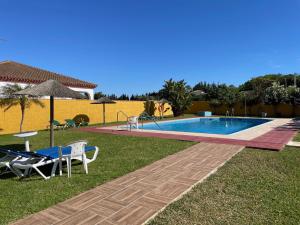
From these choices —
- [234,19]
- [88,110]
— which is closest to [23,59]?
[88,110]

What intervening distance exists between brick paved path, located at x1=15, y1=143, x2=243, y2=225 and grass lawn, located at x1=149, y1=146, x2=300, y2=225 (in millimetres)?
280

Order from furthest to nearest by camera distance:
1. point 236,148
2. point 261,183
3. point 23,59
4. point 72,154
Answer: point 23,59 → point 236,148 → point 72,154 → point 261,183

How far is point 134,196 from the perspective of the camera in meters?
4.29

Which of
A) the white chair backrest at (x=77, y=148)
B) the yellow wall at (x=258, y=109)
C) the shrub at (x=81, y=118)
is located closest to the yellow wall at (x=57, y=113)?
the shrub at (x=81, y=118)

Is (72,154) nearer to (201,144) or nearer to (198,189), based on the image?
(198,189)

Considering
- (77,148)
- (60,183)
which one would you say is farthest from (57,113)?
(60,183)

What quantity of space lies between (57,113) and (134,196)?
15.6 meters

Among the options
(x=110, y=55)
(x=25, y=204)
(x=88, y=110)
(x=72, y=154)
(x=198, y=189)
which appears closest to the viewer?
(x=25, y=204)

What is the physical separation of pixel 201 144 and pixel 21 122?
12.3 meters

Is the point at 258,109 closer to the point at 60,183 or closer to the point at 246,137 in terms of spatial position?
the point at 246,137

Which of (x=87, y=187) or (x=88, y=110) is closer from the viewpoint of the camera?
(x=87, y=187)

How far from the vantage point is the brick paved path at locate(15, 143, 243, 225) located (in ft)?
11.3

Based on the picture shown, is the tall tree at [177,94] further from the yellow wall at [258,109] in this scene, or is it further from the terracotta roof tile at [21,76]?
the terracotta roof tile at [21,76]

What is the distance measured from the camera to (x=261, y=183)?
4.96 metres
